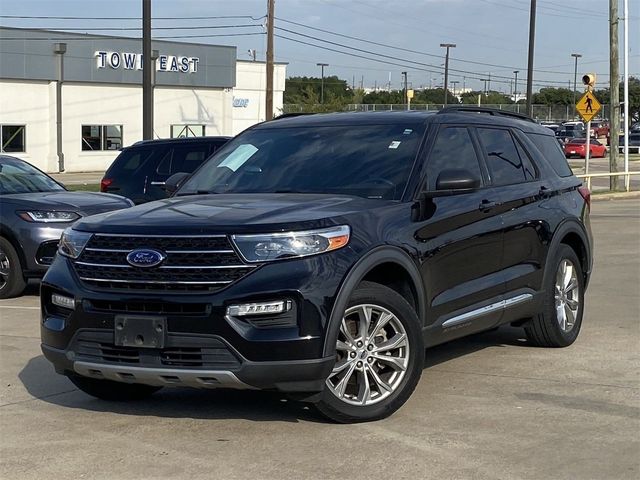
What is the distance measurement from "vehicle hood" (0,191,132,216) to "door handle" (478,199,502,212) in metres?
5.30

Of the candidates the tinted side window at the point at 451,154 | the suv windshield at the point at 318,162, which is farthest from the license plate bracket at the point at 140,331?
the tinted side window at the point at 451,154

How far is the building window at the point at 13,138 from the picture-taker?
47.2 metres

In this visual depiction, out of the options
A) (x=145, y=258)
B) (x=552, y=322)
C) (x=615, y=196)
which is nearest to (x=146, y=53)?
(x=615, y=196)

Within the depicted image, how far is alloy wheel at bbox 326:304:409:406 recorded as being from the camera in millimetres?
5633

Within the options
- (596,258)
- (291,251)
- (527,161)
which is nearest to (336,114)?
(527,161)

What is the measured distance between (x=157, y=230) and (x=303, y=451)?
1447 mm

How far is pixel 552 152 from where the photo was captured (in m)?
8.49

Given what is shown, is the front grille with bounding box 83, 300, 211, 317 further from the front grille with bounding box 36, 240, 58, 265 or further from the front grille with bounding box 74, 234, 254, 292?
the front grille with bounding box 36, 240, 58, 265

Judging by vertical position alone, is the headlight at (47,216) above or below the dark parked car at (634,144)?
below

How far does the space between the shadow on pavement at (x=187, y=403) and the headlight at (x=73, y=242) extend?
1.06 meters

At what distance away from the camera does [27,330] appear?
9.17 meters

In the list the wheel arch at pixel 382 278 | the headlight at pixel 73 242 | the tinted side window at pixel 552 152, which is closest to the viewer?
the wheel arch at pixel 382 278

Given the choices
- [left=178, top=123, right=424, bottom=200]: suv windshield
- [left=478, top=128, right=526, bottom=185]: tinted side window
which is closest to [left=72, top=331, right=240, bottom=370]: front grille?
[left=178, top=123, right=424, bottom=200]: suv windshield

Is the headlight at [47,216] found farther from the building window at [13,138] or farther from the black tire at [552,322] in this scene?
the building window at [13,138]
